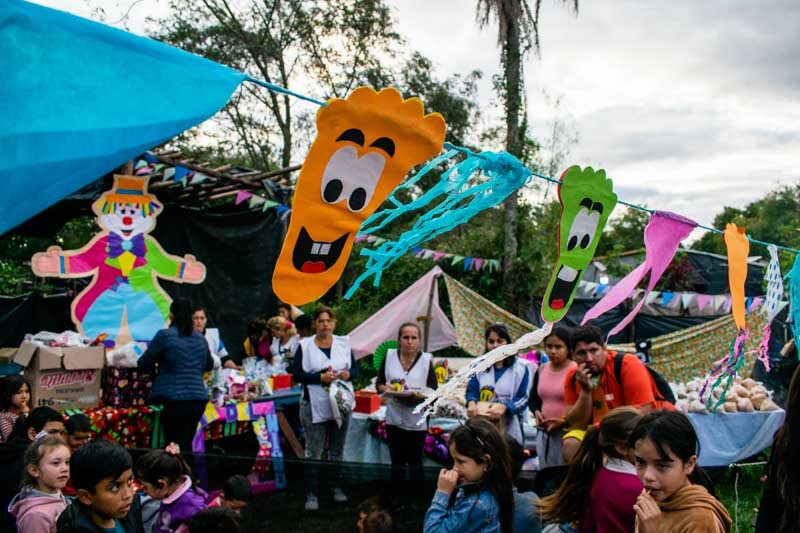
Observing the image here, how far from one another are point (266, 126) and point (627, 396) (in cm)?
1522

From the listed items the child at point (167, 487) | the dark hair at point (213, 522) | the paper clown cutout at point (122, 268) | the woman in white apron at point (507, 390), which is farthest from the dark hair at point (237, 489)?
the paper clown cutout at point (122, 268)

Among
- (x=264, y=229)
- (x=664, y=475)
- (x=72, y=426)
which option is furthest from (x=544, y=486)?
(x=264, y=229)

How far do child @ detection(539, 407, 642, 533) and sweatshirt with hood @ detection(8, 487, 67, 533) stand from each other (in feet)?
6.43

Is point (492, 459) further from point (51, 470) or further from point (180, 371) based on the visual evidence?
point (180, 371)

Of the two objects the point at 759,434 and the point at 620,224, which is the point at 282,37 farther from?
the point at 620,224

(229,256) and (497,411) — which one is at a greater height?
(229,256)

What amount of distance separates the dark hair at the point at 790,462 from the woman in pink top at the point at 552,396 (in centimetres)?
197

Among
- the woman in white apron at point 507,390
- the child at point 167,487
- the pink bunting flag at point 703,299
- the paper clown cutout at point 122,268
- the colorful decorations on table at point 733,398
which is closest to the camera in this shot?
the child at point 167,487

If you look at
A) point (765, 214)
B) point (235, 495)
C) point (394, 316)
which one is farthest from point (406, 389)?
point (765, 214)

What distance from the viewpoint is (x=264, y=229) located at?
27.2 feet

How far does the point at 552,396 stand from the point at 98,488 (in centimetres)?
273

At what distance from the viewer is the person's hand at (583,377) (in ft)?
11.5

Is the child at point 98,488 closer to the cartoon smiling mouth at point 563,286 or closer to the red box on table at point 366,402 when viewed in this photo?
the cartoon smiling mouth at point 563,286

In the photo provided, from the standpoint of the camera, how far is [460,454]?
8.15 feet
